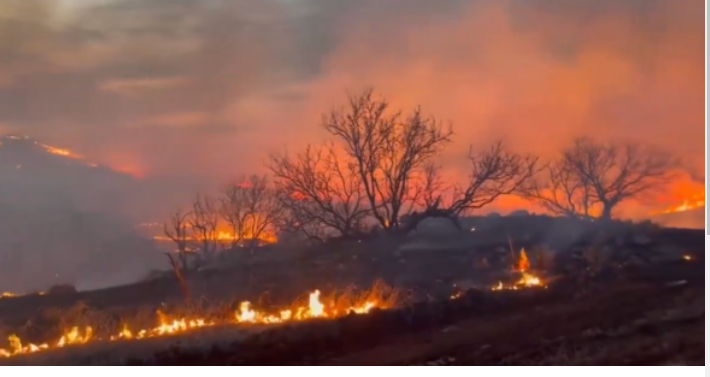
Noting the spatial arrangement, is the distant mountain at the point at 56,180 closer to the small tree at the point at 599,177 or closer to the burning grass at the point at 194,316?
the burning grass at the point at 194,316

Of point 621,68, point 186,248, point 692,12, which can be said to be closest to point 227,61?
point 186,248

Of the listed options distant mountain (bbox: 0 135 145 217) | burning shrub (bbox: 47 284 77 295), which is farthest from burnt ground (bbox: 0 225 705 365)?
distant mountain (bbox: 0 135 145 217)

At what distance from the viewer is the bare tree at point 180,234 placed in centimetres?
323

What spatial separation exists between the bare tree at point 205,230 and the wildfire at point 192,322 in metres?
0.29

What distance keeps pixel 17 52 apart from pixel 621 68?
2.81 m

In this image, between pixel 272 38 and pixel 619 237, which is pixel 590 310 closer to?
pixel 619 237

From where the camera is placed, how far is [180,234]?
325 cm

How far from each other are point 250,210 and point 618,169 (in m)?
1.67

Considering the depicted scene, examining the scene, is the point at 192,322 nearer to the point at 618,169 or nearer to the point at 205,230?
the point at 205,230

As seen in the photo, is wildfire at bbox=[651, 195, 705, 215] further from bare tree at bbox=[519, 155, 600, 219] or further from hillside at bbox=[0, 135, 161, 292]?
hillside at bbox=[0, 135, 161, 292]

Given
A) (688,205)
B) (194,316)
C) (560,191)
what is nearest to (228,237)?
(194,316)

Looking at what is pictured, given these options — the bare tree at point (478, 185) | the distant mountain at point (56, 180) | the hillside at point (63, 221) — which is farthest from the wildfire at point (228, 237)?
the bare tree at point (478, 185)

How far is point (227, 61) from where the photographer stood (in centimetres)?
335

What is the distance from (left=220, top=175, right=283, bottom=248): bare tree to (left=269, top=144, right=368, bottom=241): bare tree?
56 millimetres
